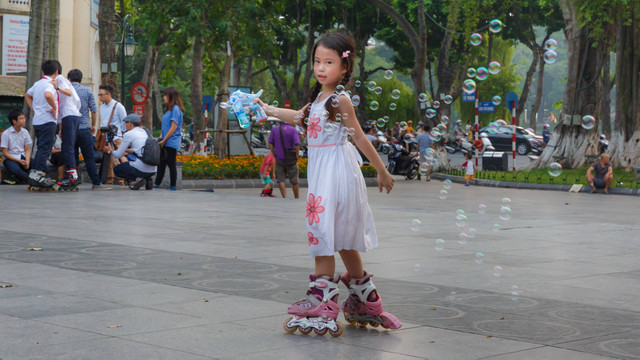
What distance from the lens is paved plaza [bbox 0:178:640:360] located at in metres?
4.79

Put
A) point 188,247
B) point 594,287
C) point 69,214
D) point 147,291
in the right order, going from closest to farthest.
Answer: point 147,291 < point 594,287 < point 188,247 < point 69,214

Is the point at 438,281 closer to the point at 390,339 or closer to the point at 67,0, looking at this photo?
the point at 390,339

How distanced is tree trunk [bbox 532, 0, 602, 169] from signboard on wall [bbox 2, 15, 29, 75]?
2201 centimetres

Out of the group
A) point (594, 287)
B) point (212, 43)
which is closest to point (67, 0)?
point (212, 43)

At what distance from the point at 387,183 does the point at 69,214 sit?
7.19 m

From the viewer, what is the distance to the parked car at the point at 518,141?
49375mm

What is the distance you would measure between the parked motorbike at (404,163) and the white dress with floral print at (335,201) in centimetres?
2187

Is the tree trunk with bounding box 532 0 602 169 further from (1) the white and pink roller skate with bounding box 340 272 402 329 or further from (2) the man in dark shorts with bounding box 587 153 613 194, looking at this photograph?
(1) the white and pink roller skate with bounding box 340 272 402 329

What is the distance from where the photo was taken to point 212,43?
24922 mm

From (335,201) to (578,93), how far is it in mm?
22739

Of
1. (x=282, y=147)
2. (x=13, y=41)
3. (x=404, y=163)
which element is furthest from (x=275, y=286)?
(x=13, y=41)

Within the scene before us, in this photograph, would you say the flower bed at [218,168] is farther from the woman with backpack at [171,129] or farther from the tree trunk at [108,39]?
the woman with backpack at [171,129]

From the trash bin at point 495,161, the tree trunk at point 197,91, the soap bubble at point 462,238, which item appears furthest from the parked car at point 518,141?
the soap bubble at point 462,238

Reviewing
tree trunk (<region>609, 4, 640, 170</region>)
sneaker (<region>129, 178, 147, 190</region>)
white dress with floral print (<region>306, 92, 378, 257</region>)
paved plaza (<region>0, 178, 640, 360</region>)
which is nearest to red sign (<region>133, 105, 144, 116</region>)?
tree trunk (<region>609, 4, 640, 170</region>)
